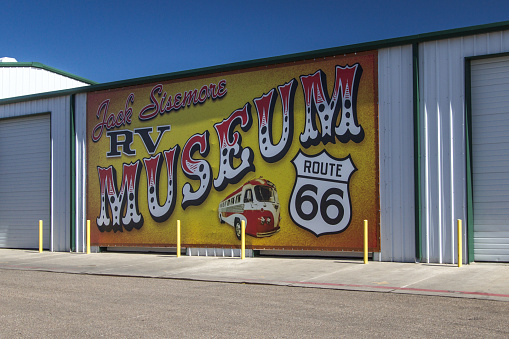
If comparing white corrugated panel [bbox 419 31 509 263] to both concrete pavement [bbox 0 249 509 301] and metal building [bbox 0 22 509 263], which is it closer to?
metal building [bbox 0 22 509 263]

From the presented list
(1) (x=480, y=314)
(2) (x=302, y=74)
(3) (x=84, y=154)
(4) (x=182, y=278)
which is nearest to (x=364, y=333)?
(1) (x=480, y=314)

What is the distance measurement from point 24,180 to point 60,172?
7.64 feet

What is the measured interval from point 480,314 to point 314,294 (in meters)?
3.14

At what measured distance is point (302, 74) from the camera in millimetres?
17281

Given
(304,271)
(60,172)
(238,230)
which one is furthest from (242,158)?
(60,172)

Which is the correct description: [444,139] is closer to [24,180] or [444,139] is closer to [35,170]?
[35,170]

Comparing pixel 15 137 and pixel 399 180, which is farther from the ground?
pixel 15 137

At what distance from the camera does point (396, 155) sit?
15719 millimetres

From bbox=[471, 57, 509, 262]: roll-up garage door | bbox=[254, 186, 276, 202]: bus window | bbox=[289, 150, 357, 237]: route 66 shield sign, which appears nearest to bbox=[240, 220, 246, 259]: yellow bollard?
bbox=[254, 186, 276, 202]: bus window

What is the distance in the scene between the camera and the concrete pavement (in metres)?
11.2

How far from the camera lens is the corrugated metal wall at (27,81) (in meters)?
28.8

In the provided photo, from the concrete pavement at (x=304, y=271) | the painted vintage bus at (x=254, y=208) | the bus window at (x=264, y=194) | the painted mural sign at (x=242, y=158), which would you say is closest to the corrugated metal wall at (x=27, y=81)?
the painted mural sign at (x=242, y=158)

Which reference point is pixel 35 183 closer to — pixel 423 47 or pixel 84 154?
pixel 84 154

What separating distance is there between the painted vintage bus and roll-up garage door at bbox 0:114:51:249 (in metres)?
8.22
